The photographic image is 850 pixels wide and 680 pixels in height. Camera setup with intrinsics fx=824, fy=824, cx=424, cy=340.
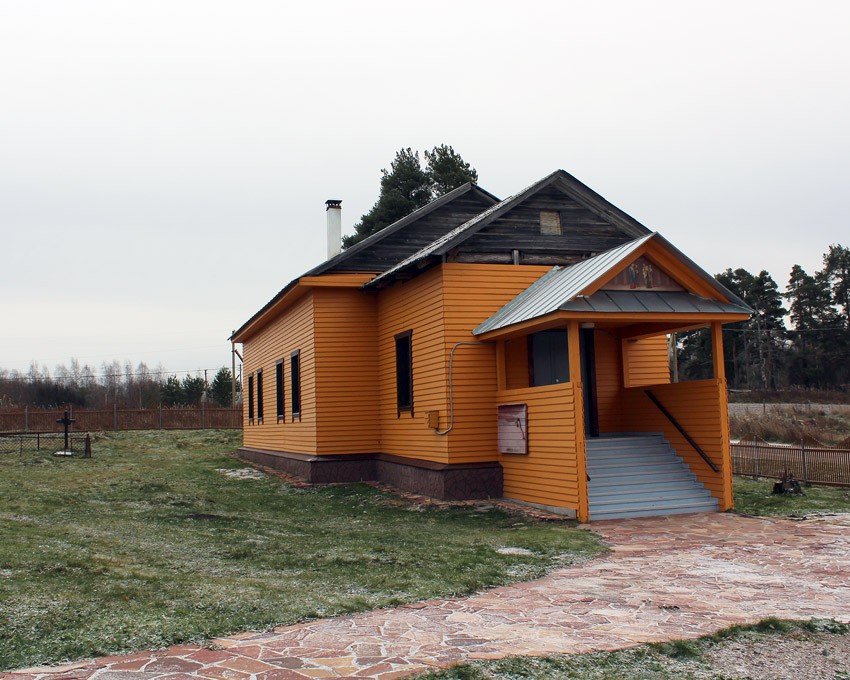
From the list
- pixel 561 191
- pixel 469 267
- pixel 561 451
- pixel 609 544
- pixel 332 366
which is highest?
pixel 561 191

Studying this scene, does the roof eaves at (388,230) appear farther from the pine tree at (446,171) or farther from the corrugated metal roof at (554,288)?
the pine tree at (446,171)

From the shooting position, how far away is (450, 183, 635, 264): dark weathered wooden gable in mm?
15258

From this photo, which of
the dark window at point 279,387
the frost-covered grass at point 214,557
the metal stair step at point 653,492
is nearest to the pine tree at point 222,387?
the dark window at point 279,387

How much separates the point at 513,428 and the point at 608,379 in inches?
117

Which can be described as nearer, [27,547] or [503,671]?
[503,671]

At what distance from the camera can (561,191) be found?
52.7 feet

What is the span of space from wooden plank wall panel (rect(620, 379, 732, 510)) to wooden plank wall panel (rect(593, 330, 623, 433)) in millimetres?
649

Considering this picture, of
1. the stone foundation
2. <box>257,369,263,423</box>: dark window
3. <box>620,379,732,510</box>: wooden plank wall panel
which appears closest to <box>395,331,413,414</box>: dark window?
the stone foundation

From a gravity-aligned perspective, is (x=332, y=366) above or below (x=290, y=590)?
above

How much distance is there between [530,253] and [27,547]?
1009cm

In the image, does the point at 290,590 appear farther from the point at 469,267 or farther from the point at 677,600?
the point at 469,267

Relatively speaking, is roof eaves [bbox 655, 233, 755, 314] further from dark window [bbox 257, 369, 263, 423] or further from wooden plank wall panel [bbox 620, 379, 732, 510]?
dark window [bbox 257, 369, 263, 423]

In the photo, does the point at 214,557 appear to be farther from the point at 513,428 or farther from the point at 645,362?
the point at 645,362

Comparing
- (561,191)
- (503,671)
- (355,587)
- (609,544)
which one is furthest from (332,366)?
(503,671)
